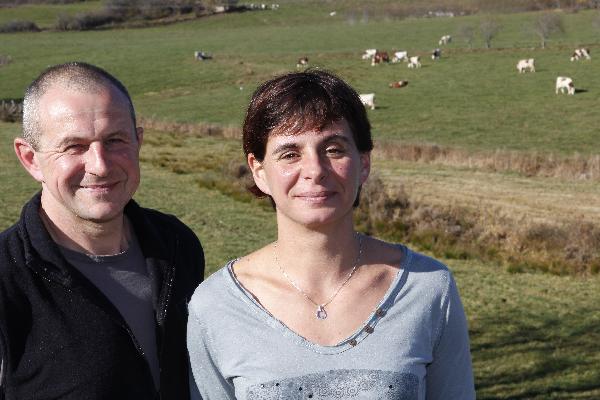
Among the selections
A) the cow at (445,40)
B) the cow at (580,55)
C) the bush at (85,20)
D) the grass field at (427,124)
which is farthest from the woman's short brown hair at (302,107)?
the bush at (85,20)

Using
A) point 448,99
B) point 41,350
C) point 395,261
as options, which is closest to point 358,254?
point 395,261

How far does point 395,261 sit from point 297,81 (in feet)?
2.22

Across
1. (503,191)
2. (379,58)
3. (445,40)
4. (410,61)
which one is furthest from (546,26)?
(503,191)

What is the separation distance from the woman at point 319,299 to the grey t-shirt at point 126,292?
39 centimetres

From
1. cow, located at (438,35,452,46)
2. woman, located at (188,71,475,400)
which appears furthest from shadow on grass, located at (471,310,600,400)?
cow, located at (438,35,452,46)

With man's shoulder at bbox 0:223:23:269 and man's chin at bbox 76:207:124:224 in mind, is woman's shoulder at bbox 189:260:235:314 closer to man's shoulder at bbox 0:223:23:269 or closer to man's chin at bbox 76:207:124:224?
man's chin at bbox 76:207:124:224

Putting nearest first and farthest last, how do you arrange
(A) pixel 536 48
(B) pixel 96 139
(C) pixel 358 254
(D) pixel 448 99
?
(C) pixel 358 254
(B) pixel 96 139
(D) pixel 448 99
(A) pixel 536 48

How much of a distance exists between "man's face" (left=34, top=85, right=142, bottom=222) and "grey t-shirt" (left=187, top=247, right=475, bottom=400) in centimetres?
55

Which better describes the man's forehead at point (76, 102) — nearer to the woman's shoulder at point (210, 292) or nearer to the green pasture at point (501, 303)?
the woman's shoulder at point (210, 292)

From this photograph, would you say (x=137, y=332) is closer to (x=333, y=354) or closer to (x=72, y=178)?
(x=72, y=178)

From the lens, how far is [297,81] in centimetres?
280

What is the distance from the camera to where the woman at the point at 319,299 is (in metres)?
2.69

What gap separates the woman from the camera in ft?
8.81

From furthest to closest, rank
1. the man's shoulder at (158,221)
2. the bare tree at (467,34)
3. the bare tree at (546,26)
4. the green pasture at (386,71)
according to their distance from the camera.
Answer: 1. the bare tree at (467,34)
2. the bare tree at (546,26)
3. the green pasture at (386,71)
4. the man's shoulder at (158,221)
